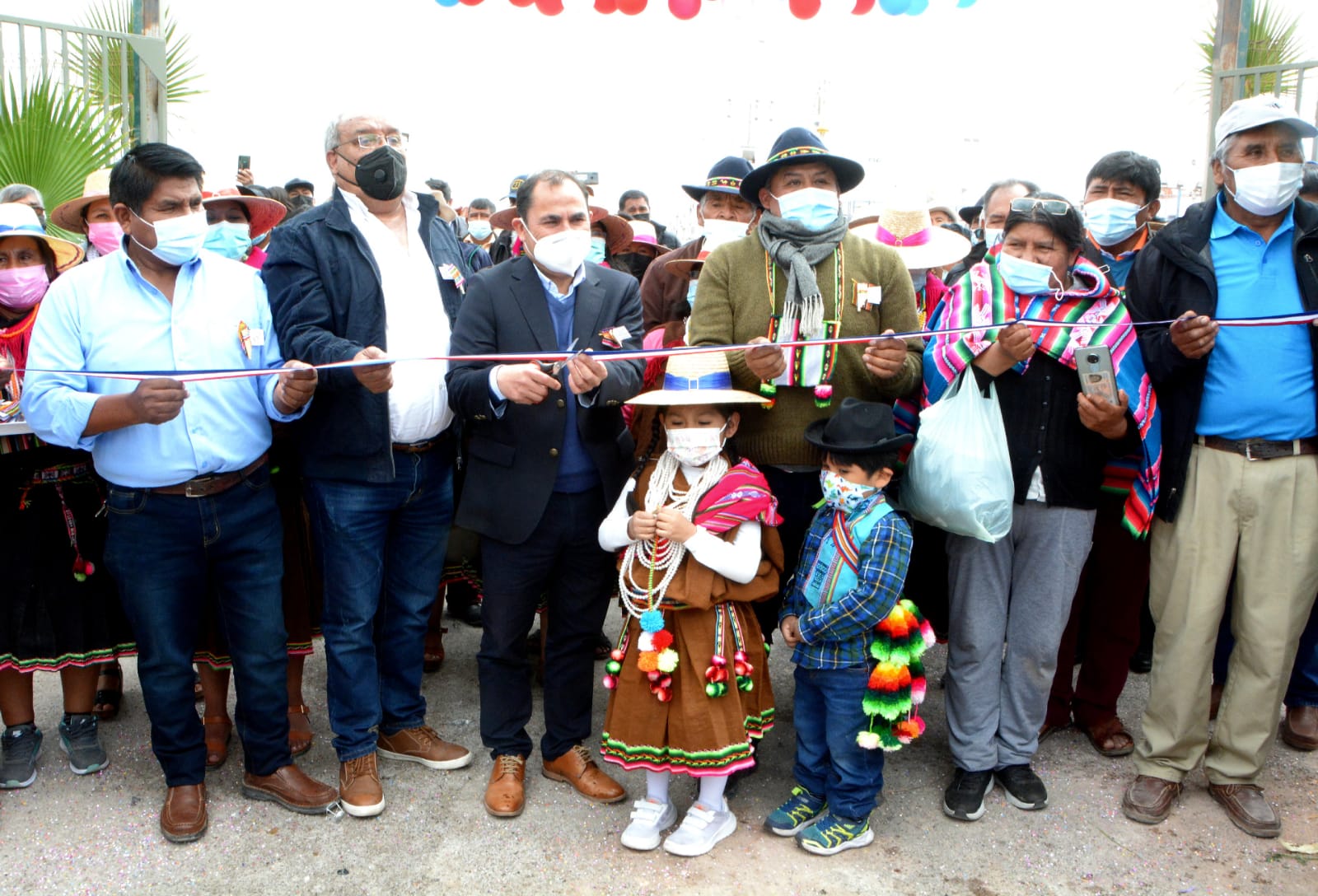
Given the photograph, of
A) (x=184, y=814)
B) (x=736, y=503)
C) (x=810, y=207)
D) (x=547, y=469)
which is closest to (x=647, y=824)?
(x=736, y=503)

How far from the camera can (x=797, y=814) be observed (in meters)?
3.60

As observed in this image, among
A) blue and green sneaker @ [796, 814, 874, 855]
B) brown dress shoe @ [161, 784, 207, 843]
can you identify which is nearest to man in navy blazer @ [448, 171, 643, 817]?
blue and green sneaker @ [796, 814, 874, 855]

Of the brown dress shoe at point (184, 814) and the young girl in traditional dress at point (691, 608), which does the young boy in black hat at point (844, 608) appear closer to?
the young girl in traditional dress at point (691, 608)

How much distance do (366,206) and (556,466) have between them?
1.20 m

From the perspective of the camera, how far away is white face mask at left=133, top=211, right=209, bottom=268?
3402 millimetres

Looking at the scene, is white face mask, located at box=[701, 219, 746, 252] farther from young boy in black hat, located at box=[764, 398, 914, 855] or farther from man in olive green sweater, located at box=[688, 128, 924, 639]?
young boy in black hat, located at box=[764, 398, 914, 855]

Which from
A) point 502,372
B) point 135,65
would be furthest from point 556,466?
point 135,65

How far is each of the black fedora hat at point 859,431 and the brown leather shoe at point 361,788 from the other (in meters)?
2.03

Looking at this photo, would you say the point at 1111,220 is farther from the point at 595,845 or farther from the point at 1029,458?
the point at 595,845

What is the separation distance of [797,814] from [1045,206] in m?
2.28

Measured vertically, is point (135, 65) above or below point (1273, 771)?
above

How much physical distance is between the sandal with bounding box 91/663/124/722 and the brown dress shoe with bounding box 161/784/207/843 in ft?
3.36

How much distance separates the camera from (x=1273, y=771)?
408cm

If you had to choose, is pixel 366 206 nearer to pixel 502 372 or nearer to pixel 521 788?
pixel 502 372
